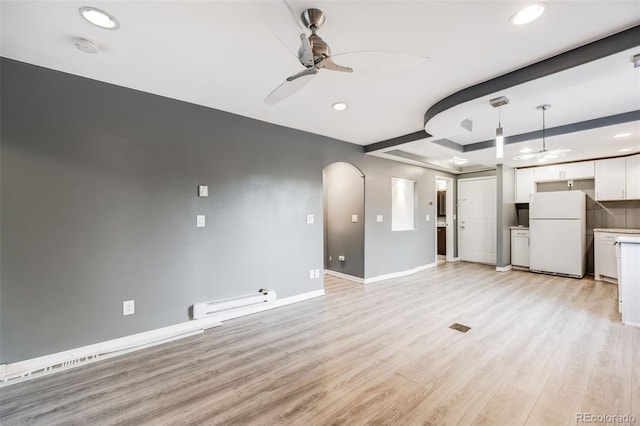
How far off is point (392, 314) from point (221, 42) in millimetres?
3396

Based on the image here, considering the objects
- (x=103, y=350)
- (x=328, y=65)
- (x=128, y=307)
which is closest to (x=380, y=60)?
(x=328, y=65)

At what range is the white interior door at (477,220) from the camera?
263 inches

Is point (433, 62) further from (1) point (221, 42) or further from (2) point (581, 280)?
(2) point (581, 280)

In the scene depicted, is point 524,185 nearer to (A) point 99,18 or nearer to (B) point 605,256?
(B) point 605,256

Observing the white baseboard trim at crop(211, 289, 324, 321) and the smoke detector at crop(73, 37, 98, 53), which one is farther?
the white baseboard trim at crop(211, 289, 324, 321)

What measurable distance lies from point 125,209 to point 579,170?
790 cm

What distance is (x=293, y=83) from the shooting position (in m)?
1.86

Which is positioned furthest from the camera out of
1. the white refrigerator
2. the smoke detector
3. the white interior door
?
the white interior door

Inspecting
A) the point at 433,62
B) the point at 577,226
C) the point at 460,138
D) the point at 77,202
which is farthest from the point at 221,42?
the point at 577,226

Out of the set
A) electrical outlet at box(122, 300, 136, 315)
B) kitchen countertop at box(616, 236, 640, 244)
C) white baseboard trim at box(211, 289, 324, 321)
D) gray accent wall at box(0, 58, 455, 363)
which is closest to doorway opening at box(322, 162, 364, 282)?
white baseboard trim at box(211, 289, 324, 321)

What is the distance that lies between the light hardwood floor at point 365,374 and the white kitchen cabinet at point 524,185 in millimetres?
3361

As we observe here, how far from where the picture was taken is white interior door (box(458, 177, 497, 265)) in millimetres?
6691

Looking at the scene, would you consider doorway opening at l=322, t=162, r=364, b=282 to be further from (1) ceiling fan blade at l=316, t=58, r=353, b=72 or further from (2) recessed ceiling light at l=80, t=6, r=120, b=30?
(2) recessed ceiling light at l=80, t=6, r=120, b=30

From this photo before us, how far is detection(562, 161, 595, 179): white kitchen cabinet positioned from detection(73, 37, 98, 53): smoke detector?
7845 millimetres
